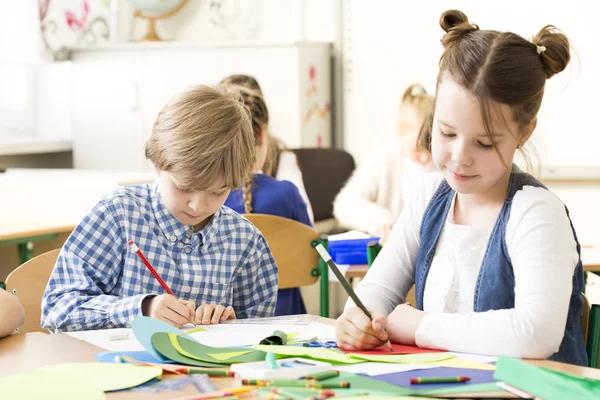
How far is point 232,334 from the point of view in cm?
136

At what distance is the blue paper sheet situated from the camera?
1.02 meters

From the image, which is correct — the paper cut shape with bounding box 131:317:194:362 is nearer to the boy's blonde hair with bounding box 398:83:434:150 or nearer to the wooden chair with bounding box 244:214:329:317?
the wooden chair with bounding box 244:214:329:317

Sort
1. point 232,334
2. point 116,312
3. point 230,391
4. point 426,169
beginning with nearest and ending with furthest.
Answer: point 230,391, point 232,334, point 116,312, point 426,169

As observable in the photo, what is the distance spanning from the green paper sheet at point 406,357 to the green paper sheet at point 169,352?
0.20 m

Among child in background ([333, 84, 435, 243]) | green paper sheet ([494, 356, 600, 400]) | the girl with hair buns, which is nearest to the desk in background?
child in background ([333, 84, 435, 243])

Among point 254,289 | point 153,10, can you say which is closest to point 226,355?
point 254,289

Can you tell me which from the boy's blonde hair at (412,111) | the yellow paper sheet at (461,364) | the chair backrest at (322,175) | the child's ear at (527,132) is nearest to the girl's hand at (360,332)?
the yellow paper sheet at (461,364)

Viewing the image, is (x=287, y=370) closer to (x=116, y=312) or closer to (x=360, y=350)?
(x=360, y=350)

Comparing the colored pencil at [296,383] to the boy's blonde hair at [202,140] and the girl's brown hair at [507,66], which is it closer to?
the girl's brown hair at [507,66]

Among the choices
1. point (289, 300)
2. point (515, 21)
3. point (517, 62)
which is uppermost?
point (515, 21)

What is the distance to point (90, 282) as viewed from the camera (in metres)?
1.56

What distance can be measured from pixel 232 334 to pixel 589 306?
60 centimetres

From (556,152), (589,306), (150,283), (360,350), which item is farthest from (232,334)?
(556,152)

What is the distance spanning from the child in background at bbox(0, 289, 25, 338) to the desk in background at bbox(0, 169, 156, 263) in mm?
1501
